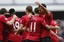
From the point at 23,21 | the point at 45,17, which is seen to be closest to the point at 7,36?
the point at 23,21

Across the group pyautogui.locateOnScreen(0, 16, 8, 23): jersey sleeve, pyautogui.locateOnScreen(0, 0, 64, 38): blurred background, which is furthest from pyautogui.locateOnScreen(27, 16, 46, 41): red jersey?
pyautogui.locateOnScreen(0, 0, 64, 38): blurred background

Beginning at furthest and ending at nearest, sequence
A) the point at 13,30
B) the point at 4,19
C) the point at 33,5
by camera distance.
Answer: the point at 33,5, the point at 13,30, the point at 4,19

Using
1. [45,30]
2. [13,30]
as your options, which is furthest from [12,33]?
[45,30]

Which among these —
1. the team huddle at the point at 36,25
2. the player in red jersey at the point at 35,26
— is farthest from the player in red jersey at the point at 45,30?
the player in red jersey at the point at 35,26

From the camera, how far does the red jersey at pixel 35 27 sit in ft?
35.1

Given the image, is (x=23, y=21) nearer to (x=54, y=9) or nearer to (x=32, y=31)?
(x=32, y=31)

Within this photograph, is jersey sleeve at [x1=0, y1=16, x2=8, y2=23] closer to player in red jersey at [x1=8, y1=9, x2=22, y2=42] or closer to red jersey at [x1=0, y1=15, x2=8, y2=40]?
red jersey at [x1=0, y1=15, x2=8, y2=40]

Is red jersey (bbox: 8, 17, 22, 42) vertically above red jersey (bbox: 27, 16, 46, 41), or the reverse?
red jersey (bbox: 27, 16, 46, 41)

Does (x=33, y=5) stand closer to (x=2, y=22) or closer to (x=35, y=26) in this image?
(x=2, y=22)

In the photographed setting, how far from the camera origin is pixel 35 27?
10.8 m

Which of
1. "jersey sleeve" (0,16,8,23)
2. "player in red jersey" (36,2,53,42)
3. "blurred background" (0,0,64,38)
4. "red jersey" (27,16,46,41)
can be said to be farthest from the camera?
"blurred background" (0,0,64,38)

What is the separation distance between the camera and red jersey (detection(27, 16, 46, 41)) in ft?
35.1

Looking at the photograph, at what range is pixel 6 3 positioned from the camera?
757 inches

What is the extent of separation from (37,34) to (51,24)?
66 cm
